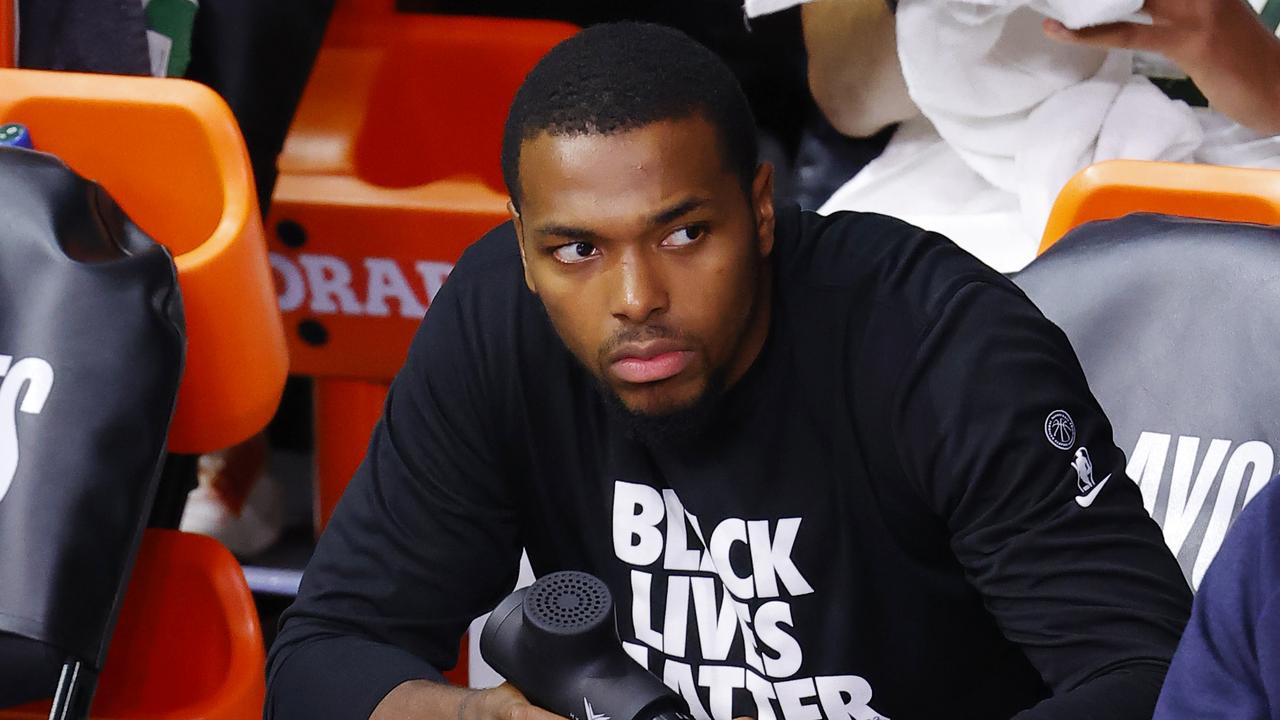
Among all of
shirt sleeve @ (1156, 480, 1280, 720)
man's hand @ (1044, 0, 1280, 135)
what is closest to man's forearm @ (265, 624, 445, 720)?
shirt sleeve @ (1156, 480, 1280, 720)

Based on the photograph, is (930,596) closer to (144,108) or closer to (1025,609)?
(1025,609)

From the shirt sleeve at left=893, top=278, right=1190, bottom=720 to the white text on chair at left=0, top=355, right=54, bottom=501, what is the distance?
0.64 metres

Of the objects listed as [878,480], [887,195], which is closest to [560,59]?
[878,480]

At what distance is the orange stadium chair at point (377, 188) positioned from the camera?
1.78 m

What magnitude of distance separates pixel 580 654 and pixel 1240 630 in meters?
0.37

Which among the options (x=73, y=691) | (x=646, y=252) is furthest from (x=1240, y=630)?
(x=73, y=691)

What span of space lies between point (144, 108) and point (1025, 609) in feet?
2.94

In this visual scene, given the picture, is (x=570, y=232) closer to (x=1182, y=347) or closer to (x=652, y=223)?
(x=652, y=223)

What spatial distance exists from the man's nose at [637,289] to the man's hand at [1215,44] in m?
0.60

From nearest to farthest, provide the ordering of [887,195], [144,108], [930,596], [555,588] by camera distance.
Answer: [555,588] < [930,596] < [144,108] < [887,195]

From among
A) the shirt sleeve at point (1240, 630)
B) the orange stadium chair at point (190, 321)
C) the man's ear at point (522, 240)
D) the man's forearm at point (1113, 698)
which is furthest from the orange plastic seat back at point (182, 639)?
the shirt sleeve at point (1240, 630)

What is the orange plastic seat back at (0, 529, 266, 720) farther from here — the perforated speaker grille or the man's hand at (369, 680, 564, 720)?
the perforated speaker grille

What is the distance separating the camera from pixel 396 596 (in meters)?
1.22

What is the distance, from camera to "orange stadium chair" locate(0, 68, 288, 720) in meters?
1.41
